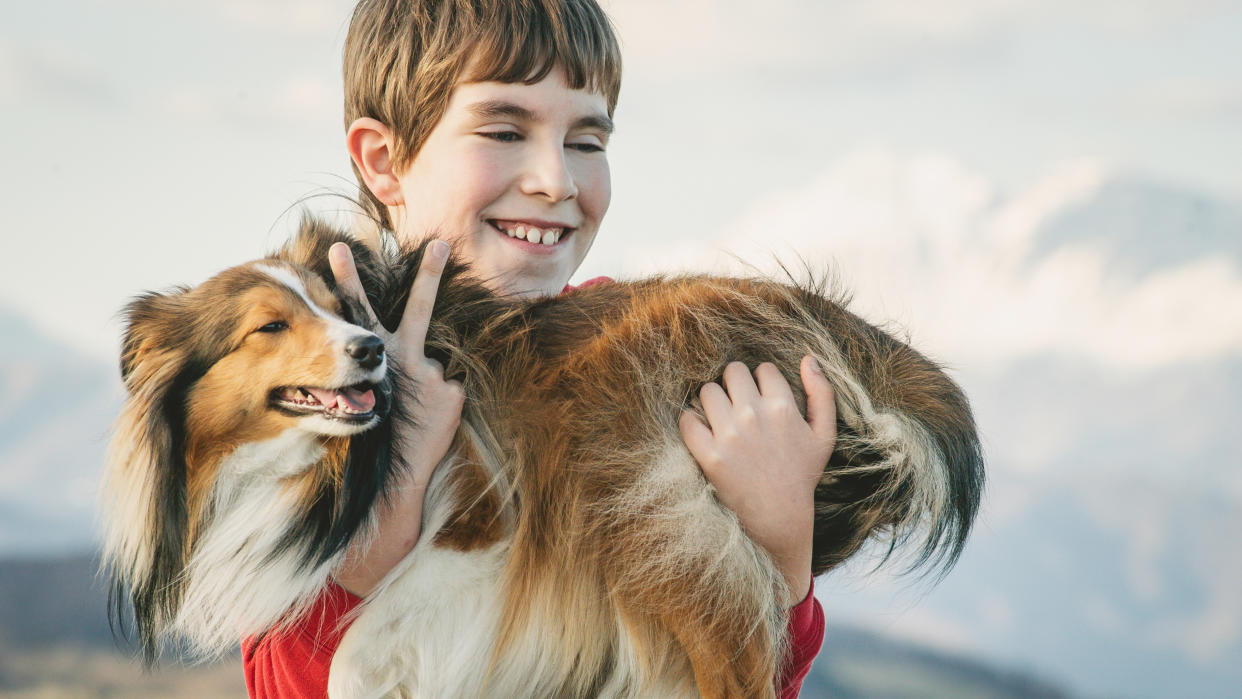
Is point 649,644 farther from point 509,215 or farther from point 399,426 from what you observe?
point 509,215

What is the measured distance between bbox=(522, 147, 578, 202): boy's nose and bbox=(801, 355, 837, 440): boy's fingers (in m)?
0.91

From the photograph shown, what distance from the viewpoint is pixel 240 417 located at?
205 centimetres

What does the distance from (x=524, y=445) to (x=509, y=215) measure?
83 centimetres

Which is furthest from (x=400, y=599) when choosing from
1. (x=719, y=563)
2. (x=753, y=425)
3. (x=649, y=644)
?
(x=753, y=425)

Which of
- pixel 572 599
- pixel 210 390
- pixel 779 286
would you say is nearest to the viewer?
pixel 210 390

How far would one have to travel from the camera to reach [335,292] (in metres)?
2.20

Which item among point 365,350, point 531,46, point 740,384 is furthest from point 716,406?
point 531,46

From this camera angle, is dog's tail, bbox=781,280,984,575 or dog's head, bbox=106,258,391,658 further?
dog's tail, bbox=781,280,984,575

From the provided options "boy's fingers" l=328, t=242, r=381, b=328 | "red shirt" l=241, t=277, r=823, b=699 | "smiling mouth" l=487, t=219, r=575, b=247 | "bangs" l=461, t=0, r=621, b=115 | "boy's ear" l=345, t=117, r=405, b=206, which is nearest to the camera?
"boy's fingers" l=328, t=242, r=381, b=328

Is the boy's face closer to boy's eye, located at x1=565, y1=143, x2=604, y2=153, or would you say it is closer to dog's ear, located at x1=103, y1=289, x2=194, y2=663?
boy's eye, located at x1=565, y1=143, x2=604, y2=153

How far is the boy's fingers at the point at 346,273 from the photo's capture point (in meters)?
2.22

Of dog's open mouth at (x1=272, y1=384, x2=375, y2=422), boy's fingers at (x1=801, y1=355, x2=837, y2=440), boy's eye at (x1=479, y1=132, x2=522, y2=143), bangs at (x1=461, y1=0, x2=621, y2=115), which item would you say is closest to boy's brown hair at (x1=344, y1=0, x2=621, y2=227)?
bangs at (x1=461, y1=0, x2=621, y2=115)

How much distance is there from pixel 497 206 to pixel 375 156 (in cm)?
52

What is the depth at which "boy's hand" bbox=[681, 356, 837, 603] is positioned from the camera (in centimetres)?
231
